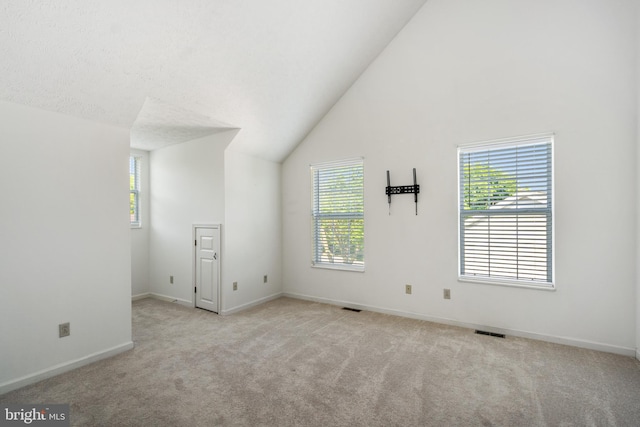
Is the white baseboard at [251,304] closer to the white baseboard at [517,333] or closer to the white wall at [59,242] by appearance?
the white baseboard at [517,333]

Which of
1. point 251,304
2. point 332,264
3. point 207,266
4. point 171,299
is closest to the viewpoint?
point 207,266

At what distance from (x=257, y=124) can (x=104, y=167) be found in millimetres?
1877

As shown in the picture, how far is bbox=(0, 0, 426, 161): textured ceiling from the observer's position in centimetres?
227

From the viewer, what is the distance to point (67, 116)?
111 inches

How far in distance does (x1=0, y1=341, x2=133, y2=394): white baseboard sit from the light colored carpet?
63mm

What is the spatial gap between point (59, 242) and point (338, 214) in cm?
328

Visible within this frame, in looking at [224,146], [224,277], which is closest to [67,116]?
[224,146]

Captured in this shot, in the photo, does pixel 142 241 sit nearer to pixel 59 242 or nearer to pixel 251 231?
pixel 251 231

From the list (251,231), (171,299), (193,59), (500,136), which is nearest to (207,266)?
(251,231)

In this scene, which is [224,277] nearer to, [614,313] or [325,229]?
[325,229]

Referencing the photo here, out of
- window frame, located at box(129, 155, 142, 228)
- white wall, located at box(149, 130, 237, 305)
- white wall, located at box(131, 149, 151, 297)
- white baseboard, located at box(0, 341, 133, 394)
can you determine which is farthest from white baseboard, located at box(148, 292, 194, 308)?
white baseboard, located at box(0, 341, 133, 394)

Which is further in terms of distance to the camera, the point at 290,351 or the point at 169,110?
the point at 169,110

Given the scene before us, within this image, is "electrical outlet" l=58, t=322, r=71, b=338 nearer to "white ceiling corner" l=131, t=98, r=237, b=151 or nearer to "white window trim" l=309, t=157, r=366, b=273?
"white ceiling corner" l=131, t=98, r=237, b=151

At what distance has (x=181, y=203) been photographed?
4.95 meters
